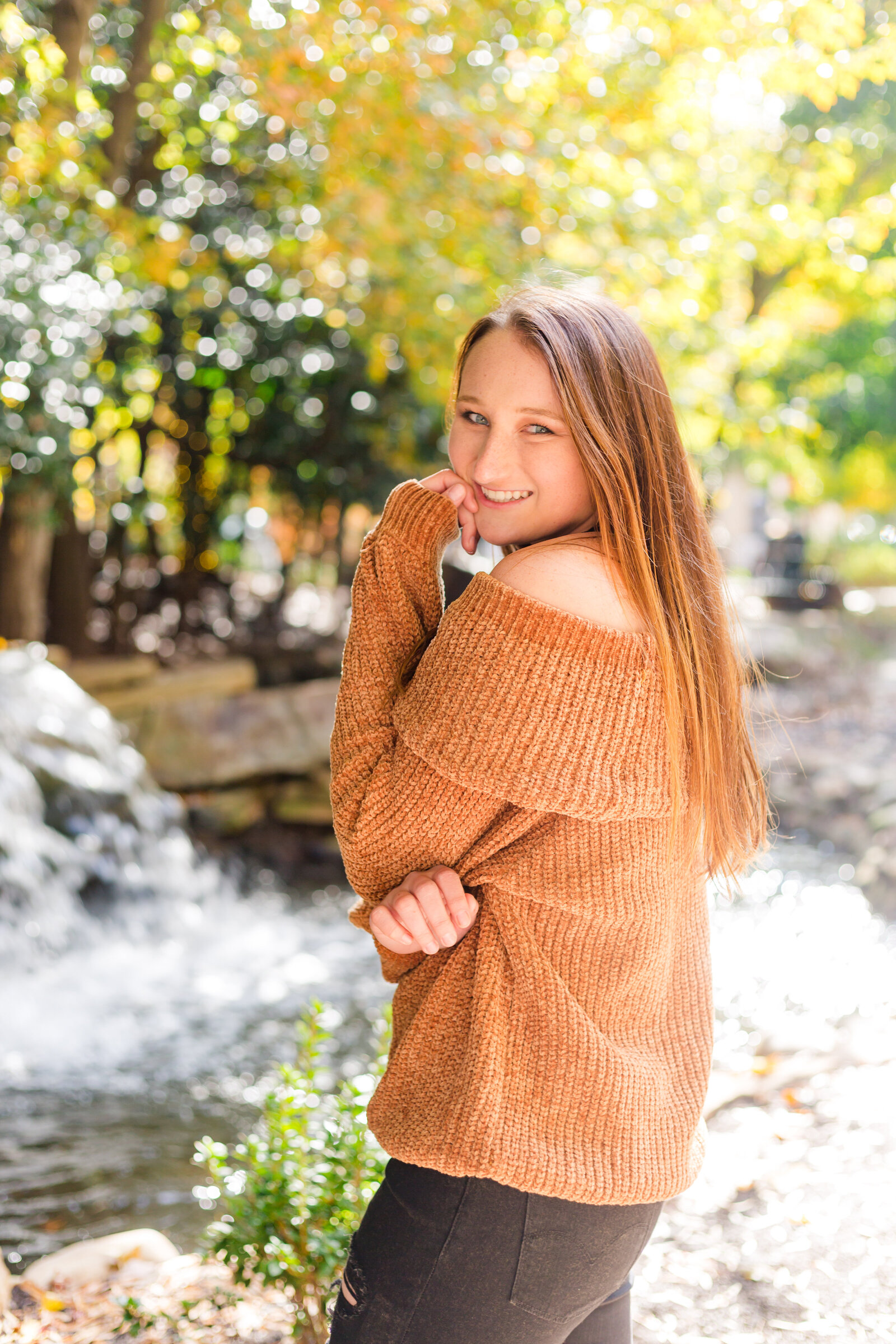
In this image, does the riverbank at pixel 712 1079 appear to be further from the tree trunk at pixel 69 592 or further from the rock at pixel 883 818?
the tree trunk at pixel 69 592

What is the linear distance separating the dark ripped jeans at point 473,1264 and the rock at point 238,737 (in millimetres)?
6400

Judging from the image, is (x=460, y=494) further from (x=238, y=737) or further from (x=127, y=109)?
(x=238, y=737)

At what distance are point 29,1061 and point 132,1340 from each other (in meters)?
2.23

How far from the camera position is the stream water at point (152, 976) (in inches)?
147

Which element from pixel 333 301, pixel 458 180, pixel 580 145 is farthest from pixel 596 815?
pixel 333 301

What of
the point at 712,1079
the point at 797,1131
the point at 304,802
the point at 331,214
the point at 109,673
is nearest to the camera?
the point at 797,1131

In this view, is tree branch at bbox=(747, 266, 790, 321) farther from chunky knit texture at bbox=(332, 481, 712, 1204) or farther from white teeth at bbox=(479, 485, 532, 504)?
chunky knit texture at bbox=(332, 481, 712, 1204)

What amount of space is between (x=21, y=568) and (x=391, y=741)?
270 inches

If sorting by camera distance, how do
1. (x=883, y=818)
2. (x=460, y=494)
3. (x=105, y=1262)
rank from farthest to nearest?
(x=883, y=818) < (x=105, y=1262) < (x=460, y=494)

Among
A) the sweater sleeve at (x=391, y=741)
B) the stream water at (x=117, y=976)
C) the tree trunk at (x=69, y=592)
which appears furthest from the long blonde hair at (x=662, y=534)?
the tree trunk at (x=69, y=592)

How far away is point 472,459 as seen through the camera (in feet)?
4.68

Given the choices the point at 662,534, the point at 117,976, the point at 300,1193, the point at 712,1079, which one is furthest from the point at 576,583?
the point at 117,976

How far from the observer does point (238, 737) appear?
7742 millimetres

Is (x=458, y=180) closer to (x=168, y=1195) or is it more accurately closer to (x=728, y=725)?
(x=168, y=1195)
